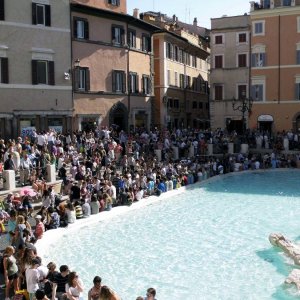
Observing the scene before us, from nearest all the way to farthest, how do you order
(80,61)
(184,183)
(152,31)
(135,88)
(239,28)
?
(184,183) → (80,61) → (135,88) → (152,31) → (239,28)

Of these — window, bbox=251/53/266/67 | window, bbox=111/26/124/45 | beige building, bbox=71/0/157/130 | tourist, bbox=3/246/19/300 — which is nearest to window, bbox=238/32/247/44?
window, bbox=251/53/266/67

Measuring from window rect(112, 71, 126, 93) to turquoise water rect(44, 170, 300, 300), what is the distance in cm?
1224

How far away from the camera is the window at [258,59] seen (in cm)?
4376

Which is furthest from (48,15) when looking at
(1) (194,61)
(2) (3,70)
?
(1) (194,61)

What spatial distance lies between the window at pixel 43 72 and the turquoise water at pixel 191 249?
10268 mm

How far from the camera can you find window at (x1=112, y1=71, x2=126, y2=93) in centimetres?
3475

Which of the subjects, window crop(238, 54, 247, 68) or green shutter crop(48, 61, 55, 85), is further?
window crop(238, 54, 247, 68)

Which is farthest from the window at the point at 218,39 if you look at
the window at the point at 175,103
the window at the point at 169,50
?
the window at the point at 175,103

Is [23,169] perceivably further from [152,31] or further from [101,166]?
[152,31]

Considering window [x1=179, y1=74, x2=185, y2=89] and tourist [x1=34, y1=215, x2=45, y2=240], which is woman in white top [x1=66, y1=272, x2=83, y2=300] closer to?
tourist [x1=34, y1=215, x2=45, y2=240]

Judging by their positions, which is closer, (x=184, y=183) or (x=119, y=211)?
(x=119, y=211)

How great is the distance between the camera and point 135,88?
3719 cm

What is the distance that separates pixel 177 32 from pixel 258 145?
1543 cm

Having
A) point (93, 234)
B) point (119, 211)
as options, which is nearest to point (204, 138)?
point (119, 211)
